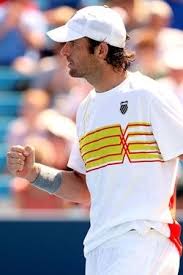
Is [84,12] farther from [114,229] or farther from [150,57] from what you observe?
[150,57]

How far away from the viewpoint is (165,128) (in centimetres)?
414

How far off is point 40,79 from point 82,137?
4019mm

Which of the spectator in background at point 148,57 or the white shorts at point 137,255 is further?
the spectator in background at point 148,57

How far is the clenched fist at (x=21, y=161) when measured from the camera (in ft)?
14.3

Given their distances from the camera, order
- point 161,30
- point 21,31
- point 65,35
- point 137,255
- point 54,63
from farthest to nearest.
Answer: point 21,31 < point 54,63 < point 161,30 < point 65,35 < point 137,255

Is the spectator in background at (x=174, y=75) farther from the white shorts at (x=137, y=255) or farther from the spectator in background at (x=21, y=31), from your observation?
the white shorts at (x=137, y=255)

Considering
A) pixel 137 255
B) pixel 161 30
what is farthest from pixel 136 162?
pixel 161 30

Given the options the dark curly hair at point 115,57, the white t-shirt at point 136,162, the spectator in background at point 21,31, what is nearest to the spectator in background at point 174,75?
the spectator in background at point 21,31

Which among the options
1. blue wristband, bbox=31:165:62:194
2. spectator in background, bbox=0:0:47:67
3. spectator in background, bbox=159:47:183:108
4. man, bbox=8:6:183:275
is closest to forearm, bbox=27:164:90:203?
blue wristband, bbox=31:165:62:194

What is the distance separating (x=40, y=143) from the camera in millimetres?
7133

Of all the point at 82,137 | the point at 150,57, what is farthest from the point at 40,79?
the point at 82,137

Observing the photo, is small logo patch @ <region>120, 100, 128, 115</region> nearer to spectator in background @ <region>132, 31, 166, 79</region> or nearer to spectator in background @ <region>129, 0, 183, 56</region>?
spectator in background @ <region>132, 31, 166, 79</region>

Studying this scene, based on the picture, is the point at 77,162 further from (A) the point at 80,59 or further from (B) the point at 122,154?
(A) the point at 80,59

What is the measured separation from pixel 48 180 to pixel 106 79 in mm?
621
